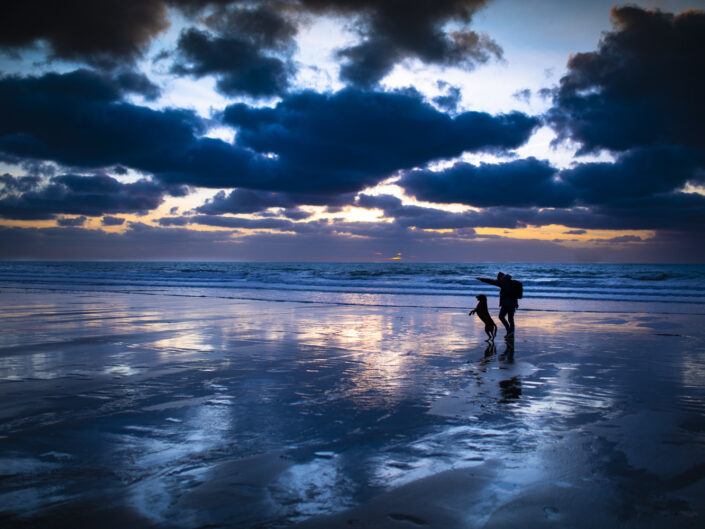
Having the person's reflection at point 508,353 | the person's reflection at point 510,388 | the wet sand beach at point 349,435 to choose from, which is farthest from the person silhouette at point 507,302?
the person's reflection at point 510,388

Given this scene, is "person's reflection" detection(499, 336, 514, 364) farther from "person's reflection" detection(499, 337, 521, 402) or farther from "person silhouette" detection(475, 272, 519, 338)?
"person silhouette" detection(475, 272, 519, 338)

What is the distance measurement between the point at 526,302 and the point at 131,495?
2338 cm

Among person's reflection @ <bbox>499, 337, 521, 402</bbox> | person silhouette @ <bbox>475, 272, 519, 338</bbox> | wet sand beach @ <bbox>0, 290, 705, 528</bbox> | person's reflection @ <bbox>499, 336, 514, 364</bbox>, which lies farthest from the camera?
person silhouette @ <bbox>475, 272, 519, 338</bbox>

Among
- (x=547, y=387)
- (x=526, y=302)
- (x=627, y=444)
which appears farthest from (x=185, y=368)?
(x=526, y=302)

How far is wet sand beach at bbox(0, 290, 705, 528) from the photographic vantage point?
3.40m

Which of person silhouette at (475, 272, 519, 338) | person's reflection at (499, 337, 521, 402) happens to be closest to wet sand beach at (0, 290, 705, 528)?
person's reflection at (499, 337, 521, 402)

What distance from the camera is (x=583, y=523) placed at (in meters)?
3.24

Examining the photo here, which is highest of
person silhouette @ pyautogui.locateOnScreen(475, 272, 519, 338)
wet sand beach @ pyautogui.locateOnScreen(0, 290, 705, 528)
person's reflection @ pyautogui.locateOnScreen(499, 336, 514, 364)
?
person silhouette @ pyautogui.locateOnScreen(475, 272, 519, 338)

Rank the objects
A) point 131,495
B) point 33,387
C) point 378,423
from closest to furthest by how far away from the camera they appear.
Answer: point 131,495, point 378,423, point 33,387

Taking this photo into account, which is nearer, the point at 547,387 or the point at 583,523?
the point at 583,523

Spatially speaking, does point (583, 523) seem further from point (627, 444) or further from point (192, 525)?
point (192, 525)

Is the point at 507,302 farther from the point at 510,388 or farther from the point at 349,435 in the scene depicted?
the point at 349,435

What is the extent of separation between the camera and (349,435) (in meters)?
4.88

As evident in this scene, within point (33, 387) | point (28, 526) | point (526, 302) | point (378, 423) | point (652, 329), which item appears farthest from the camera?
point (526, 302)
